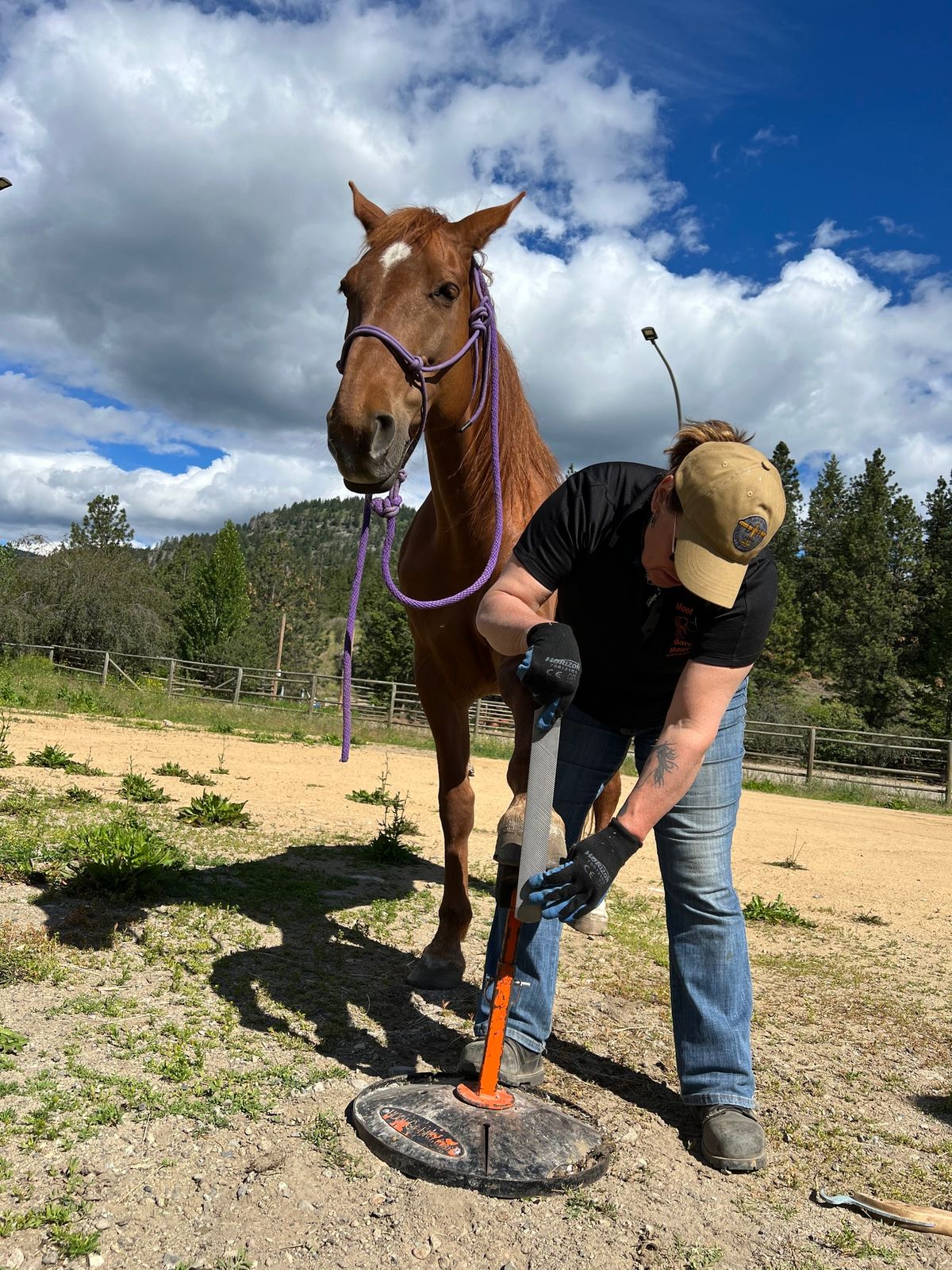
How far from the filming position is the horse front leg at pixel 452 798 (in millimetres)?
3625

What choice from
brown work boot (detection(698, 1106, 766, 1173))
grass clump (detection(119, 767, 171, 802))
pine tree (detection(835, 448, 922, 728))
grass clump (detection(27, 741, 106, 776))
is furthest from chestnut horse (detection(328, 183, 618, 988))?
pine tree (detection(835, 448, 922, 728))

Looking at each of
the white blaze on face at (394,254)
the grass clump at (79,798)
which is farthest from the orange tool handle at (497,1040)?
the grass clump at (79,798)

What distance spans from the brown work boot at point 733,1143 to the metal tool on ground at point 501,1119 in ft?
0.98

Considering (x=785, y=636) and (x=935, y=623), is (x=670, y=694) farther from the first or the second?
(x=785, y=636)

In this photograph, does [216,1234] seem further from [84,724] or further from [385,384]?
[84,724]

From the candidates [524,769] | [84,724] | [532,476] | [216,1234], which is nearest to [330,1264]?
[216,1234]

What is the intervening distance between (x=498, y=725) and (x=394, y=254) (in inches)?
925

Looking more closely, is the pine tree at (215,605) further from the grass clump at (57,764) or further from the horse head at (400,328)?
the horse head at (400,328)

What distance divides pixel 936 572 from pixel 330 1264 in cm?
5227

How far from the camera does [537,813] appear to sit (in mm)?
2145

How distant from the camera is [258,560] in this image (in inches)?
2778

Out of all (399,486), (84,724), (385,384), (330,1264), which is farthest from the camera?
(84,724)

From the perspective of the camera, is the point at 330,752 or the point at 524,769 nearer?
the point at 524,769

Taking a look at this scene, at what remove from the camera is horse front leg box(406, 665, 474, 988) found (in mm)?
3625
